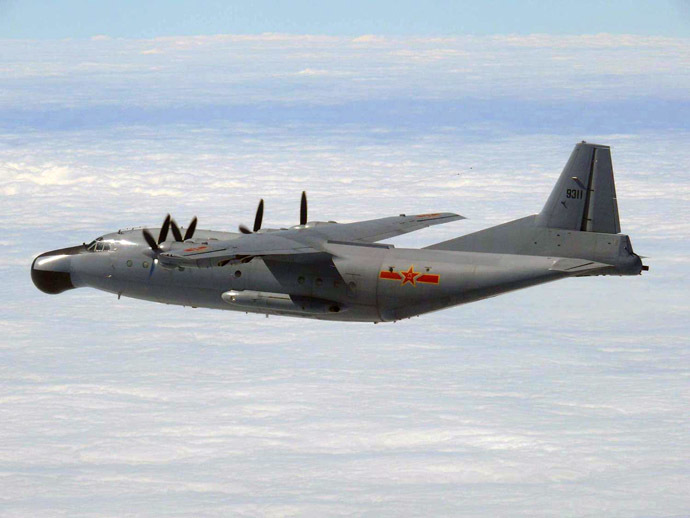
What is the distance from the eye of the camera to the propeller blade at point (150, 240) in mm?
51000

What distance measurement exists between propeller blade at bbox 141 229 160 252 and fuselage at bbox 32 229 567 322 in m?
0.37

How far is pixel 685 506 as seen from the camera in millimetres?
177875

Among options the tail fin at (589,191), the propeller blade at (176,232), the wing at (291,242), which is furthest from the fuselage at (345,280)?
the tail fin at (589,191)

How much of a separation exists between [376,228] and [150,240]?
423 inches

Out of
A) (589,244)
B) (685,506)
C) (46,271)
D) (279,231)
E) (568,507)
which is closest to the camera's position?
(589,244)

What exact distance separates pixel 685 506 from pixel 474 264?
14301 centimetres

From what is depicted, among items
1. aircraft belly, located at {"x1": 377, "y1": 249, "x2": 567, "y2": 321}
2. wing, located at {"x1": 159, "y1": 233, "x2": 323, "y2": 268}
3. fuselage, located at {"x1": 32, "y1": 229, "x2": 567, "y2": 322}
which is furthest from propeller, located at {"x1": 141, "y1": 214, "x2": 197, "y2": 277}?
aircraft belly, located at {"x1": 377, "y1": 249, "x2": 567, "y2": 321}

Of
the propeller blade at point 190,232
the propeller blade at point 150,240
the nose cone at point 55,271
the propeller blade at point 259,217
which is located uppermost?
the propeller blade at point 259,217

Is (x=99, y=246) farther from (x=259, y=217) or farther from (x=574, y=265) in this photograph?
(x=574, y=265)

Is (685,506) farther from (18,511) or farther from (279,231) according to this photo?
(279,231)

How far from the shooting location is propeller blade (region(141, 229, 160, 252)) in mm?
51000

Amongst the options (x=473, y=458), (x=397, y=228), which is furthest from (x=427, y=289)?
(x=473, y=458)

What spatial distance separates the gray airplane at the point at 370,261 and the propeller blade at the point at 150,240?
0.06 metres

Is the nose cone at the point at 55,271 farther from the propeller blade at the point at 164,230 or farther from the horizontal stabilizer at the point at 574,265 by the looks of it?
the horizontal stabilizer at the point at 574,265
